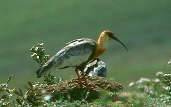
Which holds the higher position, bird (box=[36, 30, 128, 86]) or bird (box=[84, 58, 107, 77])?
bird (box=[84, 58, 107, 77])

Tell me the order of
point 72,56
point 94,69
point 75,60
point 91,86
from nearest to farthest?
point 72,56 < point 75,60 < point 91,86 < point 94,69

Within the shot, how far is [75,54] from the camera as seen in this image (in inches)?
523

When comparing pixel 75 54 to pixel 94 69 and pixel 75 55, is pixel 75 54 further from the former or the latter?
pixel 94 69

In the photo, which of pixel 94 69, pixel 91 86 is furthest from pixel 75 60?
pixel 94 69

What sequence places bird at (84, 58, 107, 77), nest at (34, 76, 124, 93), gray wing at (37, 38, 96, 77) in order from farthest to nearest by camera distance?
1. bird at (84, 58, 107, 77)
2. nest at (34, 76, 124, 93)
3. gray wing at (37, 38, 96, 77)

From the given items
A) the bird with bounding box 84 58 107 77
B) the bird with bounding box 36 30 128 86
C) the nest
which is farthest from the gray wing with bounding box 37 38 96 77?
the bird with bounding box 84 58 107 77

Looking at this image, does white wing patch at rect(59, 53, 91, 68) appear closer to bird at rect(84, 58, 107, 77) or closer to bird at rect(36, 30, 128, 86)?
bird at rect(36, 30, 128, 86)

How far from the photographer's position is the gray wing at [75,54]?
43.3 feet

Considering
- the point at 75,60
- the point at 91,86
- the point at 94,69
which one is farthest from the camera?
the point at 94,69

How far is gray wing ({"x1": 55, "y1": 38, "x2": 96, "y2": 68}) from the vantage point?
1319 cm

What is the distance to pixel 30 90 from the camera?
13094 millimetres

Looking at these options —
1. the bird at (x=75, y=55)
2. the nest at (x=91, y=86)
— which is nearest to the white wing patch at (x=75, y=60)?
the bird at (x=75, y=55)

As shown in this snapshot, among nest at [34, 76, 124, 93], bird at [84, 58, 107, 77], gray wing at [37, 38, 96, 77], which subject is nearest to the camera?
gray wing at [37, 38, 96, 77]

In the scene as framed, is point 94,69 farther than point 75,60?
Yes
